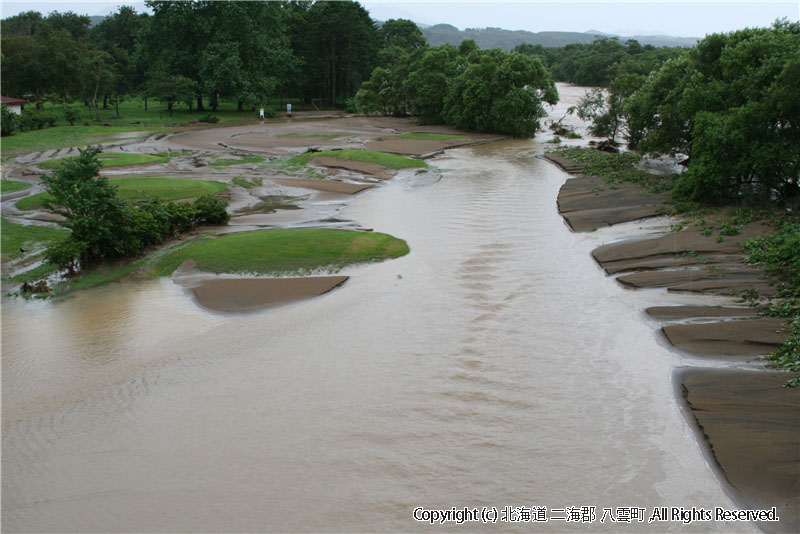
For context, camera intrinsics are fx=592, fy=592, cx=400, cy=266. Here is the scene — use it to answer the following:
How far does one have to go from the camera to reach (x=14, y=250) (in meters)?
17.8

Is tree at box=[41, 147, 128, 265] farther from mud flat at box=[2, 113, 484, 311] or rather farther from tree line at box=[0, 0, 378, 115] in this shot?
tree line at box=[0, 0, 378, 115]

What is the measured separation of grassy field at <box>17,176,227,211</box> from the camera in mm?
Answer: 23156

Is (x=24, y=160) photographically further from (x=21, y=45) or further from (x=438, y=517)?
(x=438, y=517)

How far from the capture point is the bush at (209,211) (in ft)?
69.7

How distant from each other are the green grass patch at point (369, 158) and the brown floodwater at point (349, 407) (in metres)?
18.6

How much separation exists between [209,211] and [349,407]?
43.8 ft

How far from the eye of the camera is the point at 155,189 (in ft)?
82.3

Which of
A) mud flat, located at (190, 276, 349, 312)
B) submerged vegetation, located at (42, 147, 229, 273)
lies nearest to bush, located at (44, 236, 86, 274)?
submerged vegetation, located at (42, 147, 229, 273)

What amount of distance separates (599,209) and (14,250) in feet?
66.5

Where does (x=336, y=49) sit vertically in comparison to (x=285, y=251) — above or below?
above

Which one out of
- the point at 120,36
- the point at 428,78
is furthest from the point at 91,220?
the point at 120,36

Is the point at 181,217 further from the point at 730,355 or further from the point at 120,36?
the point at 120,36

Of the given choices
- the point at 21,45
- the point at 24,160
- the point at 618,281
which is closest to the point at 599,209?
the point at 618,281

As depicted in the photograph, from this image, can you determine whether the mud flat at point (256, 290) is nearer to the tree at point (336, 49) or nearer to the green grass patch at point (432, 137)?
the green grass patch at point (432, 137)
